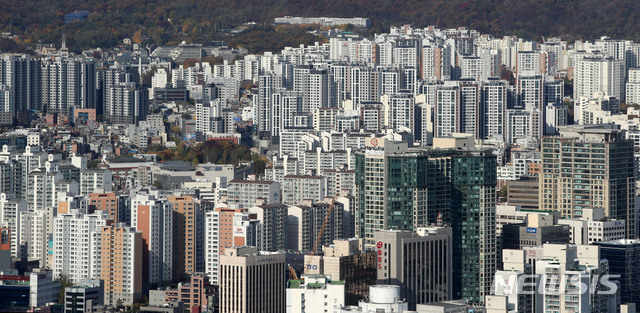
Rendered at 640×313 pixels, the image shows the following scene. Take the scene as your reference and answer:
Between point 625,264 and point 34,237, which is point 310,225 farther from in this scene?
point 625,264

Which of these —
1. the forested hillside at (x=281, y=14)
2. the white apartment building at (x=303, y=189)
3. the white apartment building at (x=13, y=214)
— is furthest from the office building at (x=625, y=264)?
the forested hillside at (x=281, y=14)

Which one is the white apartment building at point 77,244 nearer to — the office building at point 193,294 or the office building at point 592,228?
the office building at point 193,294

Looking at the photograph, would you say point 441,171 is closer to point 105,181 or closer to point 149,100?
point 105,181

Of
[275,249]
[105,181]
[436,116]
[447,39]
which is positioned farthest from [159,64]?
[275,249]

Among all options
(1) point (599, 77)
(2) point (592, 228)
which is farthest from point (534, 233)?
(1) point (599, 77)

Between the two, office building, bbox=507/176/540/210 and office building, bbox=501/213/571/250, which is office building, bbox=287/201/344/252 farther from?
office building, bbox=501/213/571/250

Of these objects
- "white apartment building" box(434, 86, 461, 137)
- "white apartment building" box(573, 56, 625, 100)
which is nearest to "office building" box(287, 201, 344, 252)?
"white apartment building" box(434, 86, 461, 137)
